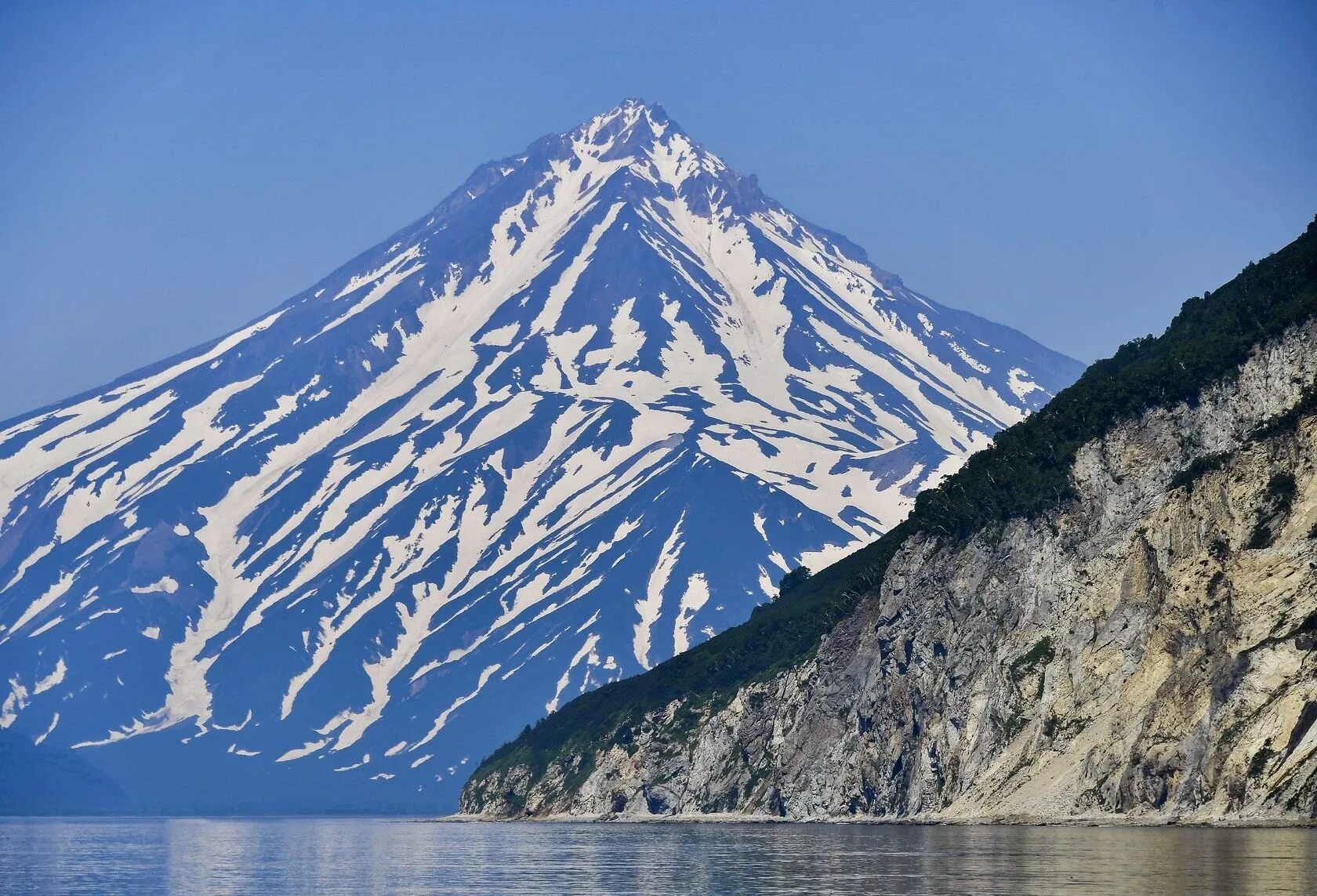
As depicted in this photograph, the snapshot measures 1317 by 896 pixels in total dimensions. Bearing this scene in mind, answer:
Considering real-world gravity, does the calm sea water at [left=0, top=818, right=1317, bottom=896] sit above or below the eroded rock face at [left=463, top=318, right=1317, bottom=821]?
below

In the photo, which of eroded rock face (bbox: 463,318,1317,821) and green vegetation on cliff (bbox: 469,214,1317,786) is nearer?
eroded rock face (bbox: 463,318,1317,821)

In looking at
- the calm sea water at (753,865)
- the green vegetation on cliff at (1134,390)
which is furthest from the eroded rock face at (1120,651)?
the calm sea water at (753,865)

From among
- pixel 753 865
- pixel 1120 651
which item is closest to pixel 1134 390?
pixel 1120 651

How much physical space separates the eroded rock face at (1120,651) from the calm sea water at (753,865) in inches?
253

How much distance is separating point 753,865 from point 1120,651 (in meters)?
44.8

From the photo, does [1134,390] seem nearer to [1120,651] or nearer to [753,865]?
[1120,651]

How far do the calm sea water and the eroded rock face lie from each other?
6.42 metres

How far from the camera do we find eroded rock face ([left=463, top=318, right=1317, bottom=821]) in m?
129

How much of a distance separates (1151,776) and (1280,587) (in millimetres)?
15586

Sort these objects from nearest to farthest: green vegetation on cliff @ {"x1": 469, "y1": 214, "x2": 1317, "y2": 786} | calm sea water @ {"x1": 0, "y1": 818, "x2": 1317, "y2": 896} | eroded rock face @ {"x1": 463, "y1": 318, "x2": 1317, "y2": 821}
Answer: calm sea water @ {"x1": 0, "y1": 818, "x2": 1317, "y2": 896}, eroded rock face @ {"x1": 463, "y1": 318, "x2": 1317, "y2": 821}, green vegetation on cliff @ {"x1": 469, "y1": 214, "x2": 1317, "y2": 786}

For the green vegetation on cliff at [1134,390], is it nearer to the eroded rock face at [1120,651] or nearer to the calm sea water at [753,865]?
the eroded rock face at [1120,651]

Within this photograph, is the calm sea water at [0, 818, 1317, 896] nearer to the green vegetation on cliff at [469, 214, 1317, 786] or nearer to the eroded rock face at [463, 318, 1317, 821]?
the eroded rock face at [463, 318, 1317, 821]

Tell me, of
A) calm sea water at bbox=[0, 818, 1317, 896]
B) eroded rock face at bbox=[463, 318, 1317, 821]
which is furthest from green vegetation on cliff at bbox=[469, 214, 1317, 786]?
calm sea water at bbox=[0, 818, 1317, 896]

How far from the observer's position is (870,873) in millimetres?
105375
